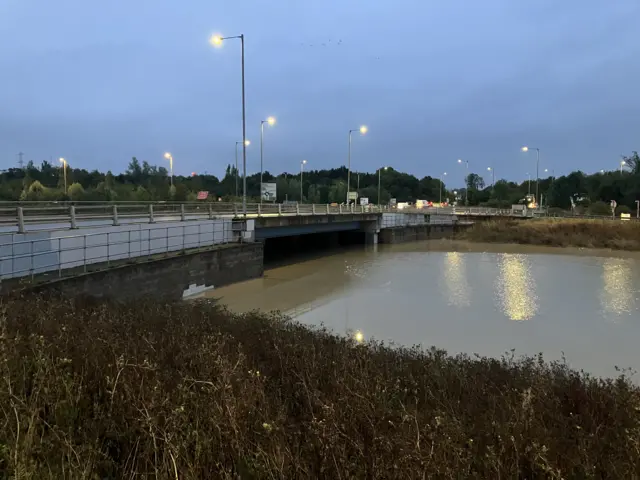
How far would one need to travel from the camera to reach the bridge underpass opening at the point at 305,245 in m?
46.8

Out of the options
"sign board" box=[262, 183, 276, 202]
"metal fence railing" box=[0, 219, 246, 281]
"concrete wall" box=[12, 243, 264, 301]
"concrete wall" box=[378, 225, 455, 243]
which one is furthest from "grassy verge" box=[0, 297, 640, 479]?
"sign board" box=[262, 183, 276, 202]

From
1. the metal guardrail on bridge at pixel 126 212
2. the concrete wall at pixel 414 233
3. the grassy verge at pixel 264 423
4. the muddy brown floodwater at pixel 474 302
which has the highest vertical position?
the metal guardrail on bridge at pixel 126 212

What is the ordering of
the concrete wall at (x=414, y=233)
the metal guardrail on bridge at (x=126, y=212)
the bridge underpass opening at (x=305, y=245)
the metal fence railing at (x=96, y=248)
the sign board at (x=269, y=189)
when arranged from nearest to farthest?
the metal fence railing at (x=96, y=248), the metal guardrail on bridge at (x=126, y=212), the bridge underpass opening at (x=305, y=245), the concrete wall at (x=414, y=233), the sign board at (x=269, y=189)

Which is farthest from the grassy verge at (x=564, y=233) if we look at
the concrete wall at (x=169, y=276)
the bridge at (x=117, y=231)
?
the concrete wall at (x=169, y=276)

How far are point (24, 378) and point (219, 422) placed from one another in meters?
2.23

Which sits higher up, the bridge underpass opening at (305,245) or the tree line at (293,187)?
the tree line at (293,187)

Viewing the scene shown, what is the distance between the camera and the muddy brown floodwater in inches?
673

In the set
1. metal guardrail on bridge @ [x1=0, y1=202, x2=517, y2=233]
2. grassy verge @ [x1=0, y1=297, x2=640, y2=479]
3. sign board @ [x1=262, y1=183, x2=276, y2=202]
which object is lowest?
grassy verge @ [x1=0, y1=297, x2=640, y2=479]

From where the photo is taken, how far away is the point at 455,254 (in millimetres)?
53500

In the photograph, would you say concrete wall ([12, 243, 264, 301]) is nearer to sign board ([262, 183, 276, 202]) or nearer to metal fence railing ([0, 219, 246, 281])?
metal fence railing ([0, 219, 246, 281])

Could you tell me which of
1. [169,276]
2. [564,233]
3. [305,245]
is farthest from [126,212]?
[564,233]

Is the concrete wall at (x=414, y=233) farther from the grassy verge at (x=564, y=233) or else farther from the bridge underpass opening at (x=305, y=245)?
the grassy verge at (x=564, y=233)

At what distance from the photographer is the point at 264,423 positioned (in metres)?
4.32

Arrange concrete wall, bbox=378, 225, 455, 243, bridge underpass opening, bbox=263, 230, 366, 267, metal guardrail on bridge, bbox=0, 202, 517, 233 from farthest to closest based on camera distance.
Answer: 1. concrete wall, bbox=378, 225, 455, 243
2. bridge underpass opening, bbox=263, 230, 366, 267
3. metal guardrail on bridge, bbox=0, 202, 517, 233
